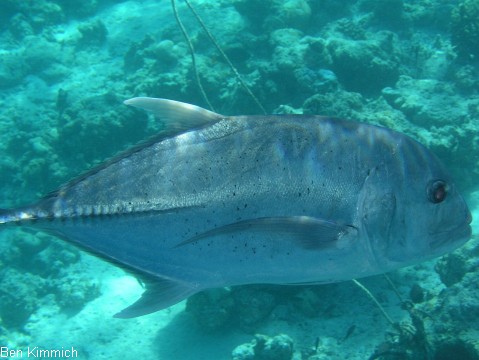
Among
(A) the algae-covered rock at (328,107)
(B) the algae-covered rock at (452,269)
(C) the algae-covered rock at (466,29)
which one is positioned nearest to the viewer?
(B) the algae-covered rock at (452,269)

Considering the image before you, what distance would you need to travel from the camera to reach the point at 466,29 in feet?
27.6

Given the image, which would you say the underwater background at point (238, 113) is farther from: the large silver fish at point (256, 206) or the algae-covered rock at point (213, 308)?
the large silver fish at point (256, 206)

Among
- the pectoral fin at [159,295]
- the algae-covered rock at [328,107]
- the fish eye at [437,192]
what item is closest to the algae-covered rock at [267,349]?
the pectoral fin at [159,295]

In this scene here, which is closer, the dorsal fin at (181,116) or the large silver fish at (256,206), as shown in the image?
Answer: the large silver fish at (256,206)

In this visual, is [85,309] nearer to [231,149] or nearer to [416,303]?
[416,303]

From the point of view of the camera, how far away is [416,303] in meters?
4.17

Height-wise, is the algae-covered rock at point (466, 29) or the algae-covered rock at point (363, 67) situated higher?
the algae-covered rock at point (466, 29)

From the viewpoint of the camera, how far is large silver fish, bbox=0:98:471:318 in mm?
1562

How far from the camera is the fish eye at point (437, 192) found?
61.8 inches

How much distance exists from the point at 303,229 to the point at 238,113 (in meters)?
6.23

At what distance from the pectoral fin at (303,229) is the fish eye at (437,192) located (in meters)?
0.39

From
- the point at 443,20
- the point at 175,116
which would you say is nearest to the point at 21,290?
the point at 175,116

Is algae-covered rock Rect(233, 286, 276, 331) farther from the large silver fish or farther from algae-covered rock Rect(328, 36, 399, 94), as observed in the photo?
algae-covered rock Rect(328, 36, 399, 94)

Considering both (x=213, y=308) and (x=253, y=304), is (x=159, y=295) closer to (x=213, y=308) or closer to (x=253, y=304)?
(x=253, y=304)
